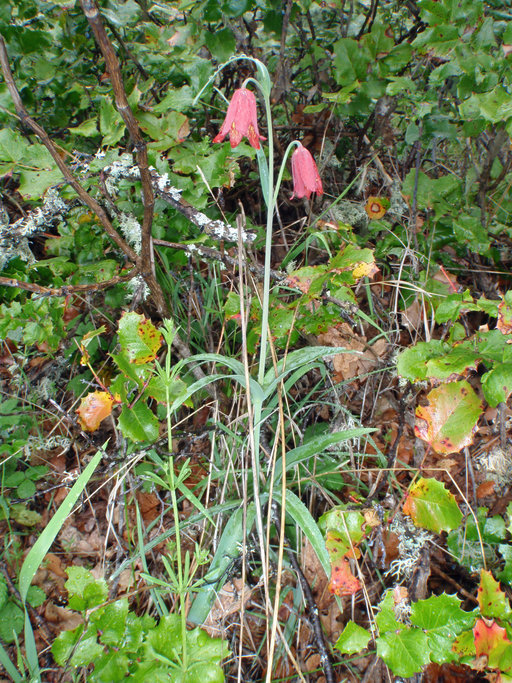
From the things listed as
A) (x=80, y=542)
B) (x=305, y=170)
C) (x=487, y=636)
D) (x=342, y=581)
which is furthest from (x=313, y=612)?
(x=305, y=170)

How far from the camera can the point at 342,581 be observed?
113 cm

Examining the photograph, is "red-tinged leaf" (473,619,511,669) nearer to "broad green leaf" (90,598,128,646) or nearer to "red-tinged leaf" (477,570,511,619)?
"red-tinged leaf" (477,570,511,619)

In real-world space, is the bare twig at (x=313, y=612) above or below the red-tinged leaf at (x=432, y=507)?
below

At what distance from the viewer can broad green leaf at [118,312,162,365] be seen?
3.97 feet

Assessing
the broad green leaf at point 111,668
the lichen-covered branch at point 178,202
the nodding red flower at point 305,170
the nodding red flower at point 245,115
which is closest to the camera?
the broad green leaf at point 111,668

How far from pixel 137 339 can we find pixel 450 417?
84 centimetres

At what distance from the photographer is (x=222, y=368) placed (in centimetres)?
161

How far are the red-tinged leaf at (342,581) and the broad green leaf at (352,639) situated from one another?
86 mm

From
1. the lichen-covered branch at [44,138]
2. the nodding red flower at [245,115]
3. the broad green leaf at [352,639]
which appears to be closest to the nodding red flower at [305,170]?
the nodding red flower at [245,115]

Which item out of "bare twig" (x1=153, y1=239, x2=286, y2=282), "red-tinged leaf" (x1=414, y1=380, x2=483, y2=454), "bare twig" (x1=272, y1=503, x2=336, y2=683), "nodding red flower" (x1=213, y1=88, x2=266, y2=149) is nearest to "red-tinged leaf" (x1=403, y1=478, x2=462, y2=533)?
"red-tinged leaf" (x1=414, y1=380, x2=483, y2=454)

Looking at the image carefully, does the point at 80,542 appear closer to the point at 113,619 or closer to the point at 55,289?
the point at 113,619

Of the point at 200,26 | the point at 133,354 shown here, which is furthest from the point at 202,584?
the point at 200,26

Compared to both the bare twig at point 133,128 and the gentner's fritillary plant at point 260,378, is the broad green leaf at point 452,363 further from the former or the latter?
the bare twig at point 133,128

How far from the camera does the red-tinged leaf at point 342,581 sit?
1123 mm
